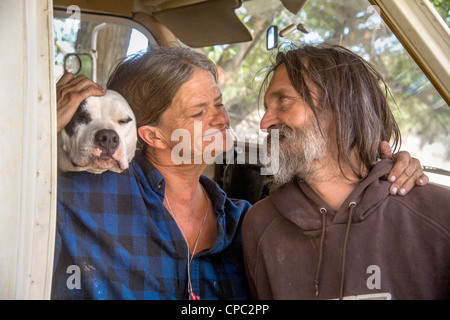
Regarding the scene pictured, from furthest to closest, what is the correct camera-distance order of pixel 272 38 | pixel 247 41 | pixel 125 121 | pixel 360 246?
pixel 247 41
pixel 272 38
pixel 125 121
pixel 360 246

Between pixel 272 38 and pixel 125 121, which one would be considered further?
pixel 272 38

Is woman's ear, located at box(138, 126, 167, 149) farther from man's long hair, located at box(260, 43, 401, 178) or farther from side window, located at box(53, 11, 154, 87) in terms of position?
man's long hair, located at box(260, 43, 401, 178)

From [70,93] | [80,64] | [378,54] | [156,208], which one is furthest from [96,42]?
[378,54]

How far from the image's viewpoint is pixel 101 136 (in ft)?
5.84

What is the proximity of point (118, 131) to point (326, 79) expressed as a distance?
857 millimetres

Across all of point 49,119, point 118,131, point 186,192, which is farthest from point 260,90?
point 49,119

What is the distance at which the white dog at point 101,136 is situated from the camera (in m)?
1.65

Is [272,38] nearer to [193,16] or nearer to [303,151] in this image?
[193,16]

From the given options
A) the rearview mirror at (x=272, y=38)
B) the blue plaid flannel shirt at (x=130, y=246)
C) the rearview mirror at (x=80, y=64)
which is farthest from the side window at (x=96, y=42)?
the rearview mirror at (x=272, y=38)

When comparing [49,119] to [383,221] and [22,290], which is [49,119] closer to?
[22,290]

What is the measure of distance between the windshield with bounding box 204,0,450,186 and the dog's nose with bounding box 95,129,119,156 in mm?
816

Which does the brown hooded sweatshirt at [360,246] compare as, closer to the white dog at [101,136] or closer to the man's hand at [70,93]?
the white dog at [101,136]

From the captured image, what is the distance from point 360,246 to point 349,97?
63 cm

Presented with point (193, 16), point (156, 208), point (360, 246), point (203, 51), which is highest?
point (193, 16)
